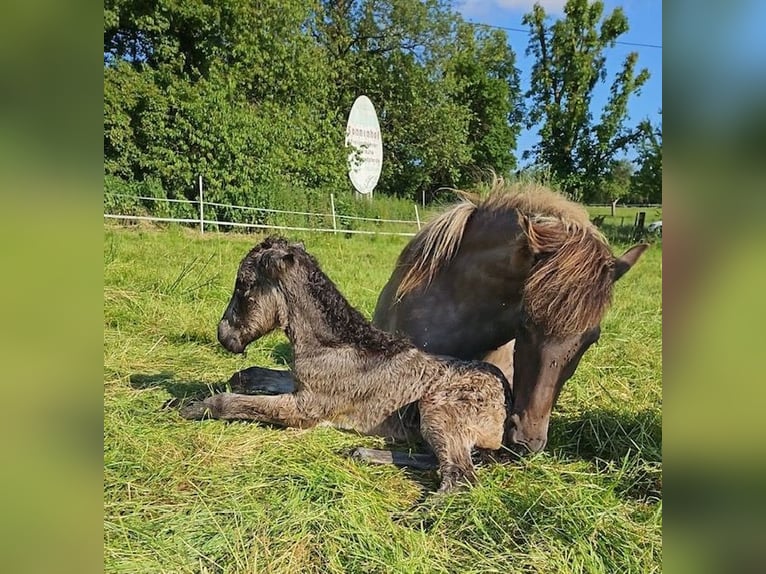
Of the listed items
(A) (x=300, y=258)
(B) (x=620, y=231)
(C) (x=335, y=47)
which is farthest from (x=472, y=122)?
(A) (x=300, y=258)

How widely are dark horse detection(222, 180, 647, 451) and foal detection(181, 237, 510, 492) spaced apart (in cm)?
23

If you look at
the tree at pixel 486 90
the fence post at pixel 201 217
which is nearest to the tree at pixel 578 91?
the tree at pixel 486 90

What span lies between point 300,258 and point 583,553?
86.0 inches

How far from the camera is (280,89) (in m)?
16.2

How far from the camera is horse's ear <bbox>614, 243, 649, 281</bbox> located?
2.70 m

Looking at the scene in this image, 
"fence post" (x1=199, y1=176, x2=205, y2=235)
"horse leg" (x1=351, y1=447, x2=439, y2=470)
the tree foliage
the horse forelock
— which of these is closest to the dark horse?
the horse forelock

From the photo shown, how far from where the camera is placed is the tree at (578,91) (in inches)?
604

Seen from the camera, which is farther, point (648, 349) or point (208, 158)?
point (208, 158)

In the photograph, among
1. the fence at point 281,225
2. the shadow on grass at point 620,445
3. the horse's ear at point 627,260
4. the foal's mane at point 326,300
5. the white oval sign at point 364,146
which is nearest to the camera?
the shadow on grass at point 620,445

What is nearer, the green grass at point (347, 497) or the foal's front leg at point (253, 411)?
the green grass at point (347, 497)

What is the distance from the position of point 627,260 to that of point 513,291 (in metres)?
0.65

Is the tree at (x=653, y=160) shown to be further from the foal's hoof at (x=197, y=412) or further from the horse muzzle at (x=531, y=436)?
the foal's hoof at (x=197, y=412)

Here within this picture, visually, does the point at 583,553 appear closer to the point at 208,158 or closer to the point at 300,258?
the point at 300,258
